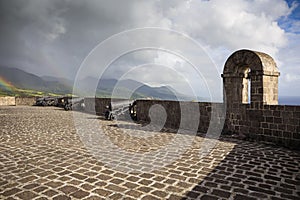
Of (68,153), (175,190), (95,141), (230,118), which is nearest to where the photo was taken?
(175,190)

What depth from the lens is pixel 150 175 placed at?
13.4 feet

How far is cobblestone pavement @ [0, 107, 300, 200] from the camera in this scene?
329 cm

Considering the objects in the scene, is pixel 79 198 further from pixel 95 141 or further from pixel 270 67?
pixel 270 67

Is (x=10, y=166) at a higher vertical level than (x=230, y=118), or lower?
lower

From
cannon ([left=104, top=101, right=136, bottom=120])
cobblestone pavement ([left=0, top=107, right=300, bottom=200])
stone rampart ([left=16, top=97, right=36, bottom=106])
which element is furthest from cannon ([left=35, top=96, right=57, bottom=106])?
cobblestone pavement ([left=0, top=107, right=300, bottom=200])

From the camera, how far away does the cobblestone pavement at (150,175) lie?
10.8 ft

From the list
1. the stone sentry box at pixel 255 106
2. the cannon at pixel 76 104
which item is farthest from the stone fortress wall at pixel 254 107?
the cannon at pixel 76 104

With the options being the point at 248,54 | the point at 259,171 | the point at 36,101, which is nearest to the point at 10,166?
the point at 259,171

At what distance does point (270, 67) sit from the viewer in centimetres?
754

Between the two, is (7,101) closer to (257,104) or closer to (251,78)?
Answer: (251,78)

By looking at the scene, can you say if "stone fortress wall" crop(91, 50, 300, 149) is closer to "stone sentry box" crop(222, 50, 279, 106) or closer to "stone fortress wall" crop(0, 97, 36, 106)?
"stone sentry box" crop(222, 50, 279, 106)

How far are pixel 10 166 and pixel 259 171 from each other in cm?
488

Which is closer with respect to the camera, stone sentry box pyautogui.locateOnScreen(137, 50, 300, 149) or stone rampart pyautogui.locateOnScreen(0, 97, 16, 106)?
stone sentry box pyautogui.locateOnScreen(137, 50, 300, 149)

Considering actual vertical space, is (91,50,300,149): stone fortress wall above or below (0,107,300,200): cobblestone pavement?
above
